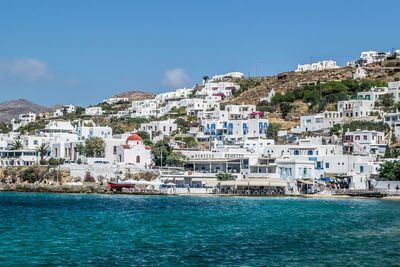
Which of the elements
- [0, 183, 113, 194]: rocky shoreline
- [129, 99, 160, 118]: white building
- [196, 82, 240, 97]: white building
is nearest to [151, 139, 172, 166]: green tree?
[0, 183, 113, 194]: rocky shoreline

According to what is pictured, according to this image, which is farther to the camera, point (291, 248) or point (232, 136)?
point (232, 136)

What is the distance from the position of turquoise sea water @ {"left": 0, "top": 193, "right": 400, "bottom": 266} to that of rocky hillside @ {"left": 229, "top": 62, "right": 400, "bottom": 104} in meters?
82.9

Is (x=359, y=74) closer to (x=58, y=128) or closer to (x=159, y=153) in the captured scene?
(x=159, y=153)

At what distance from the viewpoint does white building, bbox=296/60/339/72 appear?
162m

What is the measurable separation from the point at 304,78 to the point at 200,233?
389ft

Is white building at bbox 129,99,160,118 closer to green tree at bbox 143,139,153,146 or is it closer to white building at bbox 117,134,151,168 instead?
green tree at bbox 143,139,153,146

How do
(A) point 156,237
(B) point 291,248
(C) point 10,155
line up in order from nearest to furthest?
(B) point 291,248, (A) point 156,237, (C) point 10,155

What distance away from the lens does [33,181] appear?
86625 mm

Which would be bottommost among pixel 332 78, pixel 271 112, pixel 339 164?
pixel 339 164

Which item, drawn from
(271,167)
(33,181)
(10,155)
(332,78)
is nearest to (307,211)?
(271,167)

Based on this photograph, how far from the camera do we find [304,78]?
15100 centimetres

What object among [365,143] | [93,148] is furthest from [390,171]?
[93,148]

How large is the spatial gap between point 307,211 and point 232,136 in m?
53.1

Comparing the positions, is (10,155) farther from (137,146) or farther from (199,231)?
(199,231)
